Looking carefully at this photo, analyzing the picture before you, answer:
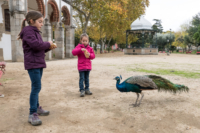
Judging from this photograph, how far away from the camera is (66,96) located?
4.64 m

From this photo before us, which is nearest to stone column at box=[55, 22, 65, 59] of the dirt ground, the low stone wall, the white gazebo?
the white gazebo

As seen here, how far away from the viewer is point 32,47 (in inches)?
107

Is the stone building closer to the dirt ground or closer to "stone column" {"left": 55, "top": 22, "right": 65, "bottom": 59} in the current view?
"stone column" {"left": 55, "top": 22, "right": 65, "bottom": 59}

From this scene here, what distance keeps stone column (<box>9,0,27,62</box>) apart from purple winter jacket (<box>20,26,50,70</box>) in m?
12.2

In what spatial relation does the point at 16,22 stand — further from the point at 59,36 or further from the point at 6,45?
the point at 59,36

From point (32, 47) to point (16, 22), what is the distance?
12743mm

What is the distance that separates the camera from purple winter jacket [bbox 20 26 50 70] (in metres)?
2.72

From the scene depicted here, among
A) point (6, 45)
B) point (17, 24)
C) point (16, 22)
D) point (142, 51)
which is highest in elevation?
point (16, 22)

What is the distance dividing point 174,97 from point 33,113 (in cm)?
350

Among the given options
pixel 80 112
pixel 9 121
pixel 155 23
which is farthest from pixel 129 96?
pixel 155 23

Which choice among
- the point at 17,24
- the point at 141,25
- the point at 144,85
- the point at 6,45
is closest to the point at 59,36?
the point at 6,45

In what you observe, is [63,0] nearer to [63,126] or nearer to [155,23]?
[63,126]

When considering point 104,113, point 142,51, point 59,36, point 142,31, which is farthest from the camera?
point 142,31

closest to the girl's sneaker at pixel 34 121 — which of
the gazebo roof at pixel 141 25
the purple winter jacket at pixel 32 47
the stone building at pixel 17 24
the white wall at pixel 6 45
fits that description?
the purple winter jacket at pixel 32 47
